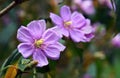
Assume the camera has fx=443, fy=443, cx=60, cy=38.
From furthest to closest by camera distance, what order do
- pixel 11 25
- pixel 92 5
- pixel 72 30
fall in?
pixel 11 25 → pixel 92 5 → pixel 72 30

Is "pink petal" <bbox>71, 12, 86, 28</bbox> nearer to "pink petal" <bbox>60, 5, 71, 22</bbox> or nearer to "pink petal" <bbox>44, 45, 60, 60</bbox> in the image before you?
"pink petal" <bbox>60, 5, 71, 22</bbox>

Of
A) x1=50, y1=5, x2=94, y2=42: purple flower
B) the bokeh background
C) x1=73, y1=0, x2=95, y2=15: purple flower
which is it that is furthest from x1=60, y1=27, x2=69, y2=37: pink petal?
x1=73, y1=0, x2=95, y2=15: purple flower

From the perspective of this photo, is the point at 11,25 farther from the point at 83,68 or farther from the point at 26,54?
the point at 26,54

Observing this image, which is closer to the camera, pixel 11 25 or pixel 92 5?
pixel 92 5

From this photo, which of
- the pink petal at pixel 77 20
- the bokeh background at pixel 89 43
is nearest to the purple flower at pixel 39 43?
the pink petal at pixel 77 20

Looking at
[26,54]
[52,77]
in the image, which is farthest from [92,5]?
[26,54]

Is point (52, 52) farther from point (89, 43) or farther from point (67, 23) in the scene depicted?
point (89, 43)
